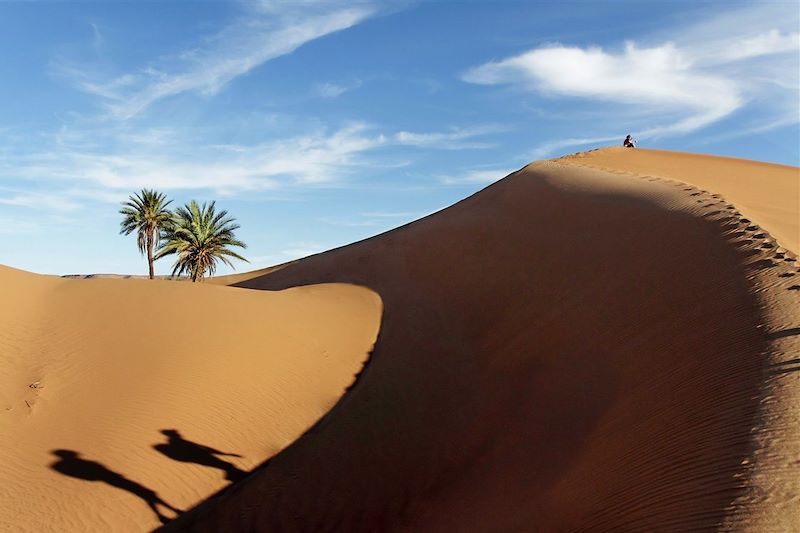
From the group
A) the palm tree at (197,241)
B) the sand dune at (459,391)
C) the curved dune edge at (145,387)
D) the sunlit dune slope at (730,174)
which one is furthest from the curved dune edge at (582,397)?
the palm tree at (197,241)

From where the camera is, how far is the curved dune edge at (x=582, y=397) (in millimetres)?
5680

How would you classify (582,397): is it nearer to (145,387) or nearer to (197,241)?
(145,387)

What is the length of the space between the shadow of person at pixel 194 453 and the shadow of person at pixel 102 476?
2.65 ft

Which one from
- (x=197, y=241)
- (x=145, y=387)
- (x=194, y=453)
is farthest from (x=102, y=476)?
(x=197, y=241)

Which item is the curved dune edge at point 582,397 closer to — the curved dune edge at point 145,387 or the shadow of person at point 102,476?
the shadow of person at point 102,476

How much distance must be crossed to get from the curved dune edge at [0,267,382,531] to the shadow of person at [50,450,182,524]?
0.07 ft

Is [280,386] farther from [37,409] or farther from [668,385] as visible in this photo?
[668,385]

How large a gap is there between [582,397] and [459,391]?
3.50 meters

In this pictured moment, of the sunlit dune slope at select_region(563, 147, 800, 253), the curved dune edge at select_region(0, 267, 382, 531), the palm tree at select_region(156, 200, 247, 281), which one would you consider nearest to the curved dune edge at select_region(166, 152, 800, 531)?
the curved dune edge at select_region(0, 267, 382, 531)

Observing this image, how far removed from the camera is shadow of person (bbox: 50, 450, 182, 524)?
8.95m

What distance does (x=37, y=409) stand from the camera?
33.4 feet

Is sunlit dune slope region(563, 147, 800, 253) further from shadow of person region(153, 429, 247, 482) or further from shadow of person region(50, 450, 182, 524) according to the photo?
shadow of person region(50, 450, 182, 524)

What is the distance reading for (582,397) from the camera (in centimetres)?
883

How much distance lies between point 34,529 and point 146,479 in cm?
159
